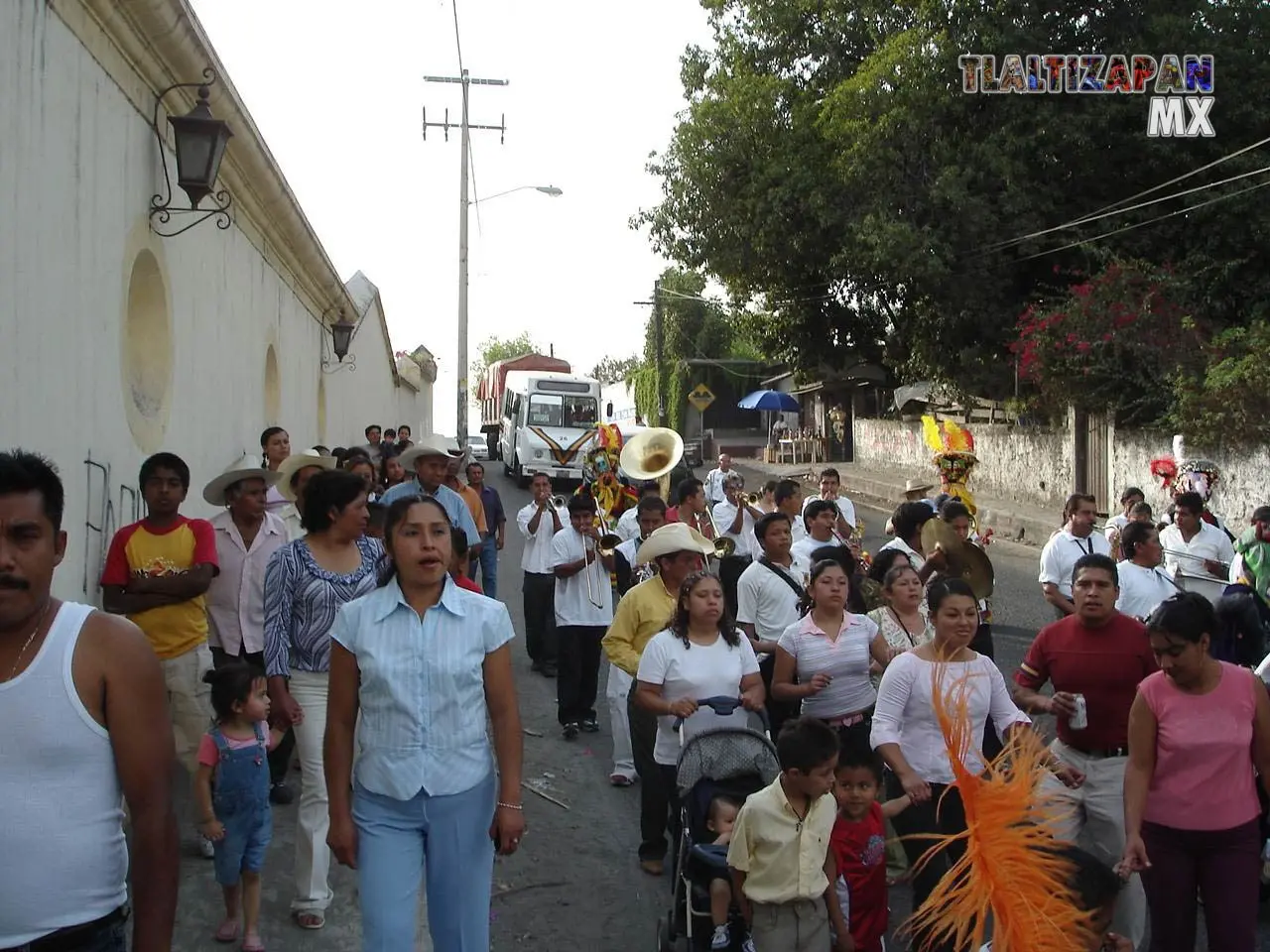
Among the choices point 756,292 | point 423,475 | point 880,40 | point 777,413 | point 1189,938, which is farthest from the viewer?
point 777,413

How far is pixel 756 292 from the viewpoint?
31.1 m

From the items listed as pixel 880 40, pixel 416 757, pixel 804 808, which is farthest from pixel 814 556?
pixel 880 40

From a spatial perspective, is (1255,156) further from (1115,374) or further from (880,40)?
(880,40)

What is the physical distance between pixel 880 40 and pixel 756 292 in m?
7.43

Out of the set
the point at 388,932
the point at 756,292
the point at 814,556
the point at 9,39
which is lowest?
the point at 388,932

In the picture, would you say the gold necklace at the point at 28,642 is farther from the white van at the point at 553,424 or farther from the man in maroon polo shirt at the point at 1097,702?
the white van at the point at 553,424

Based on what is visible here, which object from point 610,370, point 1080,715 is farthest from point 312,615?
point 610,370

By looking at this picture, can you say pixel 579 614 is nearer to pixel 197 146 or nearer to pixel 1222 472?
pixel 197 146

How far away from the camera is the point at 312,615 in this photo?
499 centimetres

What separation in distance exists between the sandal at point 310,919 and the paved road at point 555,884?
0.14ft

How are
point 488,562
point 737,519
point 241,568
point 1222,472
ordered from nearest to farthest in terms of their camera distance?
1. point 241,568
2. point 737,519
3. point 488,562
4. point 1222,472

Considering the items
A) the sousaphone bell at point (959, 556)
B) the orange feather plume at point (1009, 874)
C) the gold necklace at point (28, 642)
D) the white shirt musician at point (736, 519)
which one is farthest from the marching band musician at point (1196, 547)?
the gold necklace at point (28, 642)

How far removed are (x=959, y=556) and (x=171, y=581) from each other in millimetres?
4688

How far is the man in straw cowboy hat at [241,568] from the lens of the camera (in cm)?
619
